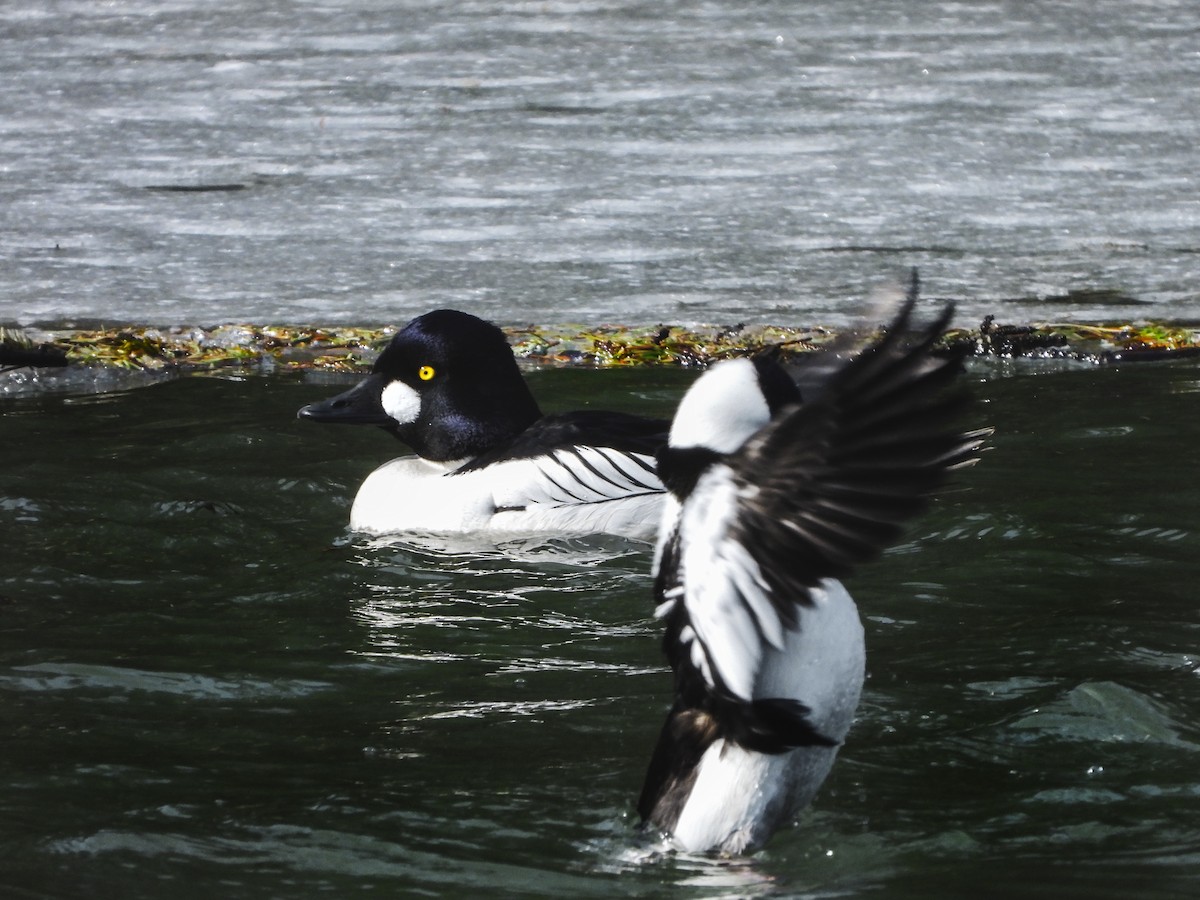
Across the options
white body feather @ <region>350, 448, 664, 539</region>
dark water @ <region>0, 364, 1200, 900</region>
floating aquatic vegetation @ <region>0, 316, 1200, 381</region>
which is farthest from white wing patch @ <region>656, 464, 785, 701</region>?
floating aquatic vegetation @ <region>0, 316, 1200, 381</region>

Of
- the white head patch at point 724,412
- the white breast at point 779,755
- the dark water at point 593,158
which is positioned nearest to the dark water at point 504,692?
the white breast at point 779,755

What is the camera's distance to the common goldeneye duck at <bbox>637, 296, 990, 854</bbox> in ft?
10.6

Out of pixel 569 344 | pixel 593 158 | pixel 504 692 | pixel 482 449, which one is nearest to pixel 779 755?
pixel 504 692

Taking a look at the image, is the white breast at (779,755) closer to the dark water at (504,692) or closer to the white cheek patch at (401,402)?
the dark water at (504,692)

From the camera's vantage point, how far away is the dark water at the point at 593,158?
9.45 meters

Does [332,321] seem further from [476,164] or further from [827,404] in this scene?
[827,404]

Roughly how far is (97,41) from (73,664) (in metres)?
11.3

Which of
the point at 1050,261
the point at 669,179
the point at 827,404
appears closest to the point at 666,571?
the point at 827,404

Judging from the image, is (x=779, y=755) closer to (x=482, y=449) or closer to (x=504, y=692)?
(x=504, y=692)

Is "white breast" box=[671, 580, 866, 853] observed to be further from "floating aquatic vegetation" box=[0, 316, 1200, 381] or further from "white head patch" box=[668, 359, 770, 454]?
"floating aquatic vegetation" box=[0, 316, 1200, 381]

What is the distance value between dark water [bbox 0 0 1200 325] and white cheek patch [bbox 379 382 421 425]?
2.20 metres

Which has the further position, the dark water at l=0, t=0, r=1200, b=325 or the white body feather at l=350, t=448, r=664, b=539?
the dark water at l=0, t=0, r=1200, b=325

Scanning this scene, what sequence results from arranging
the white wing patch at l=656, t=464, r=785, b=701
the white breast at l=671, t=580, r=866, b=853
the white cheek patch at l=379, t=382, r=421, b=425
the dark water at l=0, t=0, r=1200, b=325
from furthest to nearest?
the dark water at l=0, t=0, r=1200, b=325
the white cheek patch at l=379, t=382, r=421, b=425
the white breast at l=671, t=580, r=866, b=853
the white wing patch at l=656, t=464, r=785, b=701

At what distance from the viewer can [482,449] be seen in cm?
696
